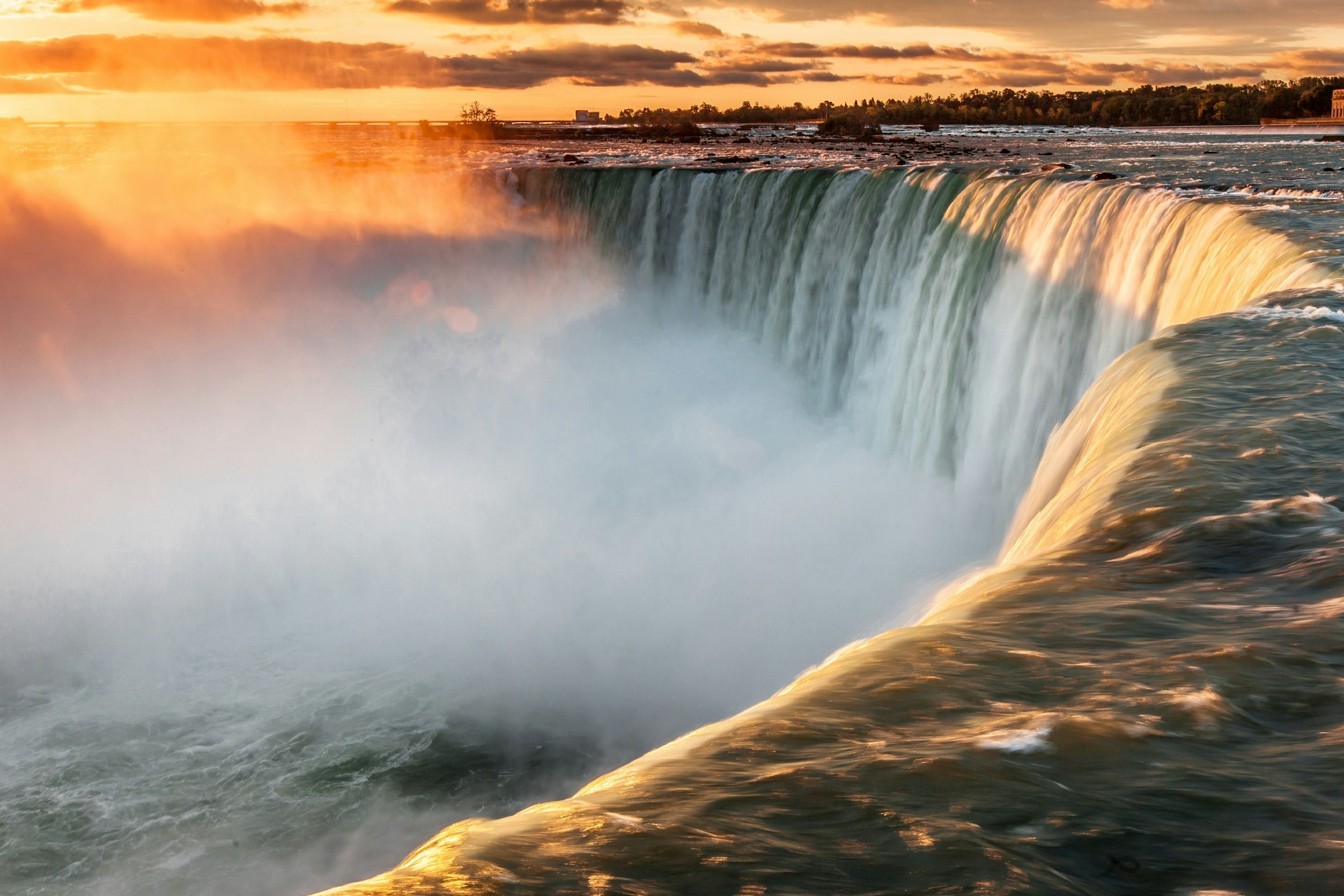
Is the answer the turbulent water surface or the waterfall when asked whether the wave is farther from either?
the waterfall

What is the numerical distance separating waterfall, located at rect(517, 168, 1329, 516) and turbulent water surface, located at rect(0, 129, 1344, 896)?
0.10 metres

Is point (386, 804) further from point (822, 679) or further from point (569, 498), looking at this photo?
point (569, 498)

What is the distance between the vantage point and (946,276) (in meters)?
19.3

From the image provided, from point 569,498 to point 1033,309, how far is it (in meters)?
10.7

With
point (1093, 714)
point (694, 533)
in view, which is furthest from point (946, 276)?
point (1093, 714)

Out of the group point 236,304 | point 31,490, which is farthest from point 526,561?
point 236,304

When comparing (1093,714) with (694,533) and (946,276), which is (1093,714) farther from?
(946,276)

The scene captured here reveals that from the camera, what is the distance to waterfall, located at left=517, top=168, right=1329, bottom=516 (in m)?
13.4

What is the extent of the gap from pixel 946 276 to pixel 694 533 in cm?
660

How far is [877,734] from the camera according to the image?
12.1ft

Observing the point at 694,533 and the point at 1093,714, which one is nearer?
the point at 1093,714

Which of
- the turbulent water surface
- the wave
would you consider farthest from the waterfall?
the wave

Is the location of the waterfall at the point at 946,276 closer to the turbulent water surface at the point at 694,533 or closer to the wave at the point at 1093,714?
the turbulent water surface at the point at 694,533

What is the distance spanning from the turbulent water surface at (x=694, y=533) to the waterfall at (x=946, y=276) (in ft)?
0.33
